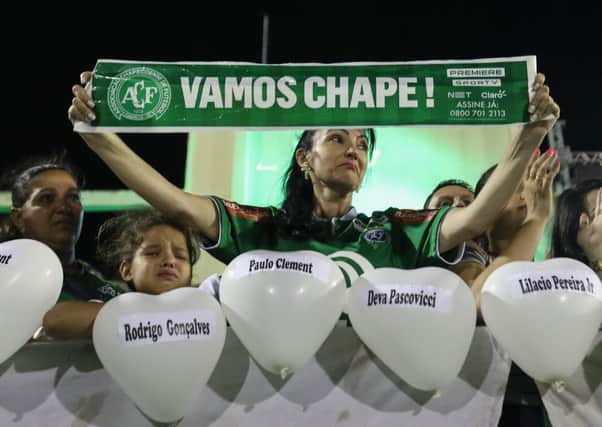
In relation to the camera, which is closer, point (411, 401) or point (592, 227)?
point (411, 401)

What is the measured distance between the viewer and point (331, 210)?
5.87ft

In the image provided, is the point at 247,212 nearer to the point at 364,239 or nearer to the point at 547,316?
the point at 364,239

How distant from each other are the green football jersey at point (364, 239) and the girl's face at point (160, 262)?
107 mm

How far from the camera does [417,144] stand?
3.04 m

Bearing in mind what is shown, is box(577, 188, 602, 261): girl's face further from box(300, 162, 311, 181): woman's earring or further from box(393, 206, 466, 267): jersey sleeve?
box(300, 162, 311, 181): woman's earring

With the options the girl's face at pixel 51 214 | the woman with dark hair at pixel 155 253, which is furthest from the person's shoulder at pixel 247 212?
the girl's face at pixel 51 214

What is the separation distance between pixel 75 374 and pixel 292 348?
0.40m

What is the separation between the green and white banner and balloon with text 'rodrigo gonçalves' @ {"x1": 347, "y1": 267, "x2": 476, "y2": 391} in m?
0.45

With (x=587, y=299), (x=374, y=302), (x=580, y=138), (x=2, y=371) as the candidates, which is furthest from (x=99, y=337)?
(x=580, y=138)

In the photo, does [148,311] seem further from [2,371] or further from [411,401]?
[411,401]

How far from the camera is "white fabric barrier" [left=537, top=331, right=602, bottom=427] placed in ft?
3.70

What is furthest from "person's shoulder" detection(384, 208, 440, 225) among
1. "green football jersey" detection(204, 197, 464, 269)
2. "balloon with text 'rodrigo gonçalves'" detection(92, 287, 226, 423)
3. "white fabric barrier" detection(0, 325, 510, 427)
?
"balloon with text 'rodrigo gonçalves'" detection(92, 287, 226, 423)

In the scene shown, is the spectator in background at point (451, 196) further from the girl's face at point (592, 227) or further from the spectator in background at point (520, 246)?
the girl's face at point (592, 227)

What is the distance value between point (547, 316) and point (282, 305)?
1.41ft
